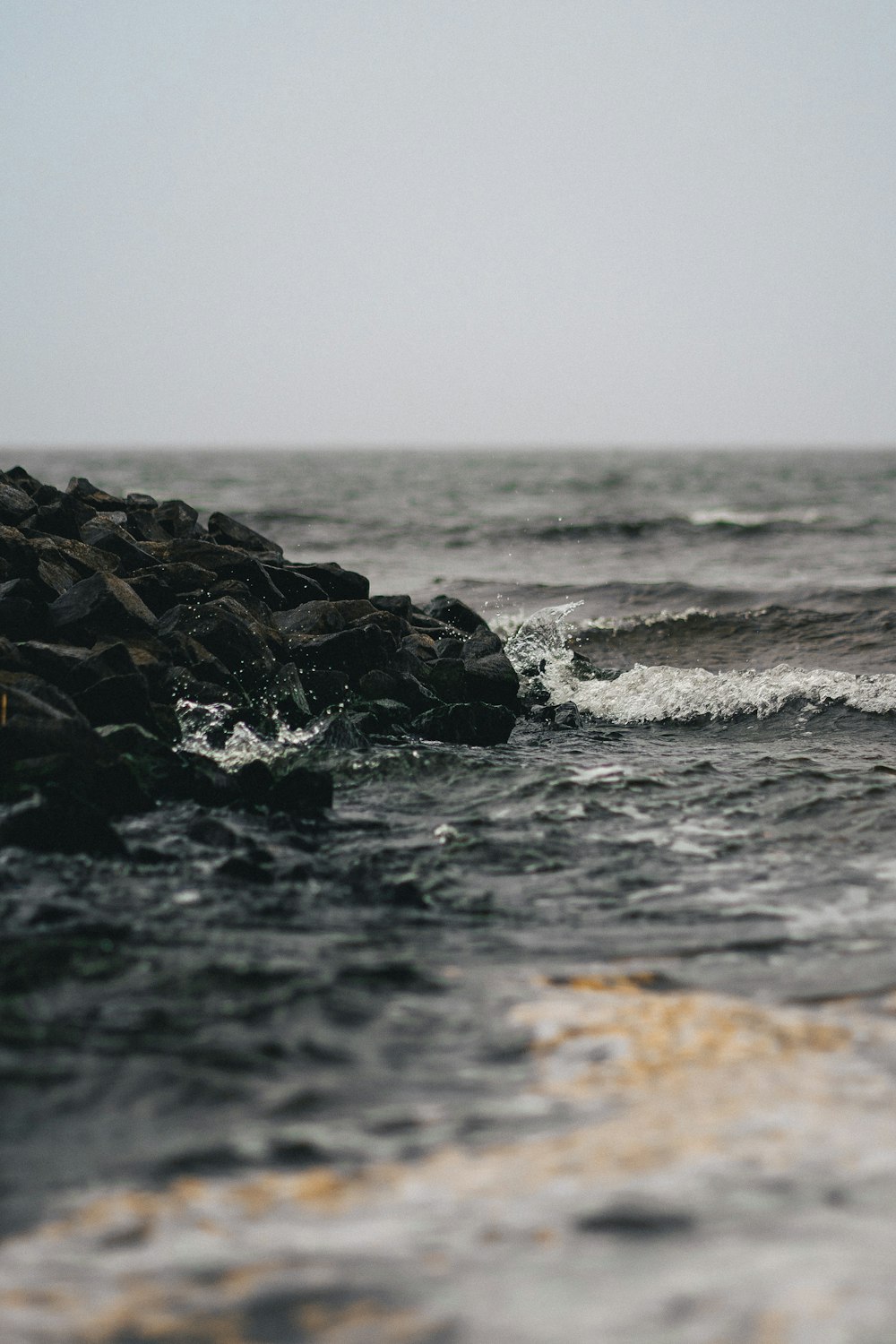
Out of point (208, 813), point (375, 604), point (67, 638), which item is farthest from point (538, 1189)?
point (375, 604)

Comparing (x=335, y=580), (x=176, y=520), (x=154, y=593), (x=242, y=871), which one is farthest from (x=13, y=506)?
(x=242, y=871)

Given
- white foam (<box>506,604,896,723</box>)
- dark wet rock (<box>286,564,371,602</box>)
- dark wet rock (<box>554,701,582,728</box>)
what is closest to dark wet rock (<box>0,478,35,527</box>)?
dark wet rock (<box>286,564,371,602</box>)

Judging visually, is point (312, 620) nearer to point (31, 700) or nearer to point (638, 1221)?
point (31, 700)

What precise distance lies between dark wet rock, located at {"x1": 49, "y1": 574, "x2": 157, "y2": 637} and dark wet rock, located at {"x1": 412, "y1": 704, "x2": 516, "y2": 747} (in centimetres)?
171

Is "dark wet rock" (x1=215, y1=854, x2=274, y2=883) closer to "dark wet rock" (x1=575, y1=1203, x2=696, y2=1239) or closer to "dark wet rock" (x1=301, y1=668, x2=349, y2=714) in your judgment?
"dark wet rock" (x1=575, y1=1203, x2=696, y2=1239)

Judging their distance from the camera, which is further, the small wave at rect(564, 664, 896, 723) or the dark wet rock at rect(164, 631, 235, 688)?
the small wave at rect(564, 664, 896, 723)

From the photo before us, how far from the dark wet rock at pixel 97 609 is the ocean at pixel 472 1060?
4.47 ft

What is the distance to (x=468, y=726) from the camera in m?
6.09

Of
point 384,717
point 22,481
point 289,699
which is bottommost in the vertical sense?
point 384,717

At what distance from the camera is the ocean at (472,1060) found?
5.86 feet

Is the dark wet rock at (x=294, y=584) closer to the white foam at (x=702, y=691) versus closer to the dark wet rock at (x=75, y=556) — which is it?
the dark wet rock at (x=75, y=556)

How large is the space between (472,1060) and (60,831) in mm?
1928

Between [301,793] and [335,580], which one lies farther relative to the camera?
[335,580]

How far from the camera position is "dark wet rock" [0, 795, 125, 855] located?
3.76m
